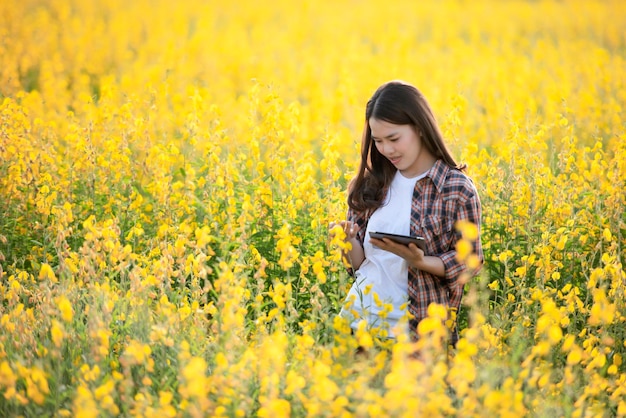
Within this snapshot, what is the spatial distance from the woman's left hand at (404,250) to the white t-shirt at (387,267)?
0.17m

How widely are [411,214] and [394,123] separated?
43cm

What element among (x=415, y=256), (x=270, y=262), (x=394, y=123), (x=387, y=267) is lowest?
(x=270, y=262)

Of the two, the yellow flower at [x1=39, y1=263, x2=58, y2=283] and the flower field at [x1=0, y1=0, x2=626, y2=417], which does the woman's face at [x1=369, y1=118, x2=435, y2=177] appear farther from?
the yellow flower at [x1=39, y1=263, x2=58, y2=283]

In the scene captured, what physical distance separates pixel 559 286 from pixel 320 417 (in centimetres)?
208

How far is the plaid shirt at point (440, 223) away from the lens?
336 centimetres

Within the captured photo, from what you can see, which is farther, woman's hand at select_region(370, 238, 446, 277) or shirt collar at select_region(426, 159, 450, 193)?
shirt collar at select_region(426, 159, 450, 193)

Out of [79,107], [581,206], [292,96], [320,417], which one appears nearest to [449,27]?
[292,96]

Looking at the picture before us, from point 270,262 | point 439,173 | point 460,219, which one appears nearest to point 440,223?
point 460,219

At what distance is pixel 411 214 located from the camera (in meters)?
3.49

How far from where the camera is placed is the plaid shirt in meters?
3.36

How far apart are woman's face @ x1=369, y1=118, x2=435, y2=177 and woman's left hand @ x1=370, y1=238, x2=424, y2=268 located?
449 millimetres

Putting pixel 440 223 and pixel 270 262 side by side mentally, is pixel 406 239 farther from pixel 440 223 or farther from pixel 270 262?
pixel 270 262

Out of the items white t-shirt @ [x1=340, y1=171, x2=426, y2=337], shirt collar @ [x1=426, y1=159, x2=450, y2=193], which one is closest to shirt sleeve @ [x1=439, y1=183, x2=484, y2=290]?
→ shirt collar @ [x1=426, y1=159, x2=450, y2=193]

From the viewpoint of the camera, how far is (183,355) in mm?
2666
